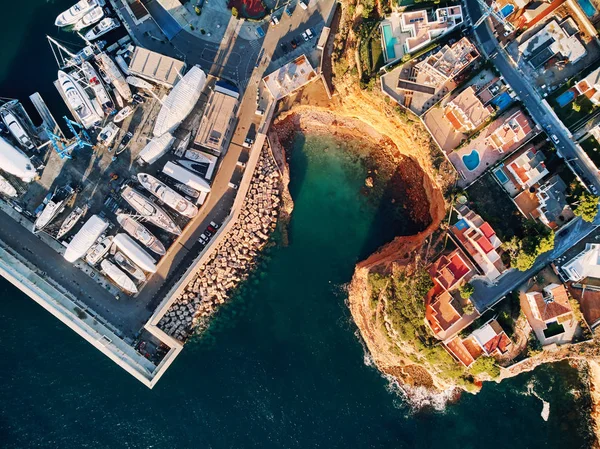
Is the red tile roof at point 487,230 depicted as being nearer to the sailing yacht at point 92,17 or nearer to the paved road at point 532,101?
the paved road at point 532,101

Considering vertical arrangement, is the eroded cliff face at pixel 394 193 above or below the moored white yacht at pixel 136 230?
below

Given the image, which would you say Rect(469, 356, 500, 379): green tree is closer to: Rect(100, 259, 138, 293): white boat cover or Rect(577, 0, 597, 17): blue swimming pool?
Rect(577, 0, 597, 17): blue swimming pool

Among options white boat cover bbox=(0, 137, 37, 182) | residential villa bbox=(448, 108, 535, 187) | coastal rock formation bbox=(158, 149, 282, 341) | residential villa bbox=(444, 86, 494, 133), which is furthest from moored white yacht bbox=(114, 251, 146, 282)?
residential villa bbox=(444, 86, 494, 133)

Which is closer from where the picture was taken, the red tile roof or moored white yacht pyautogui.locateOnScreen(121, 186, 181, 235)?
the red tile roof

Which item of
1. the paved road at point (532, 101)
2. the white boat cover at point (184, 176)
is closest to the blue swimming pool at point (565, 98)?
the paved road at point (532, 101)

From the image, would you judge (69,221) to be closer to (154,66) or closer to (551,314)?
(154,66)
